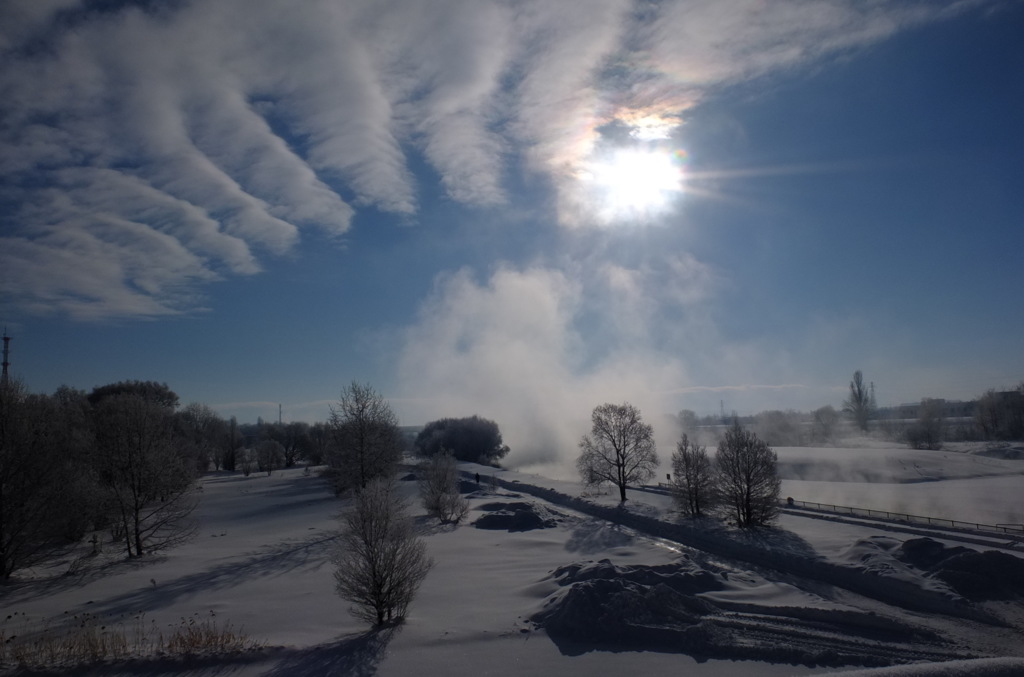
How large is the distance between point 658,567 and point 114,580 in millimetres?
18196

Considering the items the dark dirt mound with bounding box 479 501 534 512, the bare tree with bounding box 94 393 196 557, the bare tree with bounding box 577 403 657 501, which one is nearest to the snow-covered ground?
the bare tree with bounding box 94 393 196 557

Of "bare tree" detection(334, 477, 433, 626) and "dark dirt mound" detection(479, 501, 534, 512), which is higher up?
"bare tree" detection(334, 477, 433, 626)

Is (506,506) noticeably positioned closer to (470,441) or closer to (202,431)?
(470,441)

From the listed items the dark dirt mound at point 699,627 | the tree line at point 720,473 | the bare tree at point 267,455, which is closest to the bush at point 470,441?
the bare tree at point 267,455

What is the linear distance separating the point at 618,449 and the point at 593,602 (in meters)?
29.3

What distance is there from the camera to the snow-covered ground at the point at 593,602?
37.3 ft

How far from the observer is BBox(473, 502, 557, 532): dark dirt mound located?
97.6 ft

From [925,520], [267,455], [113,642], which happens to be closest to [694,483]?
[925,520]

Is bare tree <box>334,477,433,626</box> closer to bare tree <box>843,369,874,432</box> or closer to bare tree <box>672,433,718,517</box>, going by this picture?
bare tree <box>672,433,718,517</box>

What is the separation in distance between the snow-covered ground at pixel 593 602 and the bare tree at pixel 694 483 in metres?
3.83

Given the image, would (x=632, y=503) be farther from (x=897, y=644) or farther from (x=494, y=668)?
(x=494, y=668)

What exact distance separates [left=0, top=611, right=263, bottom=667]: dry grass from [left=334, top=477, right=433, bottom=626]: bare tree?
229 cm

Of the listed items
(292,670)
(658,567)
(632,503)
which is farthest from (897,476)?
(292,670)

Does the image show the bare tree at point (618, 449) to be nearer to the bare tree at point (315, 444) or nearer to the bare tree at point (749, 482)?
the bare tree at point (749, 482)
